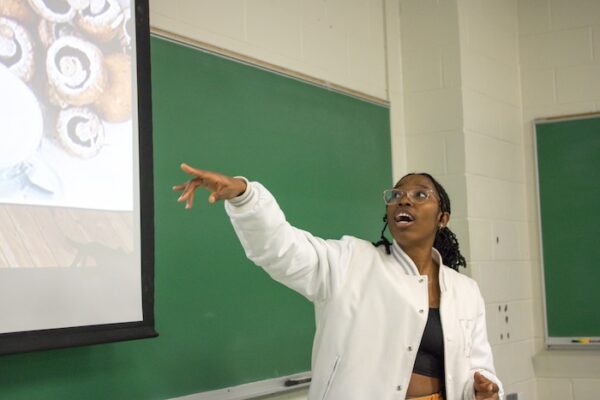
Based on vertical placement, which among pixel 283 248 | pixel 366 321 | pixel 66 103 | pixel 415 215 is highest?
pixel 66 103

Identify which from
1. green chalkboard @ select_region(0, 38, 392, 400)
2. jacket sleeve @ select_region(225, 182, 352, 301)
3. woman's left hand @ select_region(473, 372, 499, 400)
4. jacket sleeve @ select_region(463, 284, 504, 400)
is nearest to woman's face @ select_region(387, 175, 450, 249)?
jacket sleeve @ select_region(225, 182, 352, 301)

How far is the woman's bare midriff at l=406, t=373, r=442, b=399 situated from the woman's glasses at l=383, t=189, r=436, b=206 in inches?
21.5

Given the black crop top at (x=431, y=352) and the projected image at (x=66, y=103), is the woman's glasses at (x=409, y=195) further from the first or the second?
the projected image at (x=66, y=103)

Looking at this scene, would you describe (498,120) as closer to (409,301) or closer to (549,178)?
(549,178)

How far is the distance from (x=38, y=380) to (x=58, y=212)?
0.46 meters

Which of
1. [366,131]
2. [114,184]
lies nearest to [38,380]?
[114,184]

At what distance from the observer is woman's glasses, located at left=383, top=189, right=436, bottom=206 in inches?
99.6

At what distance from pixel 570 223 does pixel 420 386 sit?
7.08 ft

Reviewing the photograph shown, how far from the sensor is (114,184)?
2.31 m

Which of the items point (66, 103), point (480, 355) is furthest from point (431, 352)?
point (66, 103)

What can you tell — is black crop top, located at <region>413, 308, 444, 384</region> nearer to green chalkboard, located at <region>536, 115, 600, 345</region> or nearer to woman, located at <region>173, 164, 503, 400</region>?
woman, located at <region>173, 164, 503, 400</region>

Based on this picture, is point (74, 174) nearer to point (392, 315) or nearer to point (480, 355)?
point (392, 315)

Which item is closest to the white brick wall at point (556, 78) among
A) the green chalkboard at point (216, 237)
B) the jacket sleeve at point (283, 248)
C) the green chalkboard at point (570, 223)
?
the green chalkboard at point (570, 223)

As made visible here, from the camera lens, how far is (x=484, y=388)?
7.86ft
